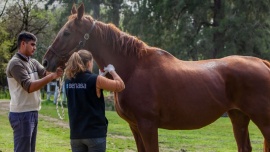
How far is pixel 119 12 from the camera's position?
30.4m

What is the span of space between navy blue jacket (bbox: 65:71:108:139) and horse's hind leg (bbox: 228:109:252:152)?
6.85ft

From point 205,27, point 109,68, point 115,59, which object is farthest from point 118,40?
point 205,27

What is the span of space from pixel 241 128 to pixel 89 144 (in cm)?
231

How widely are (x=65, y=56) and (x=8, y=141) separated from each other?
526 cm

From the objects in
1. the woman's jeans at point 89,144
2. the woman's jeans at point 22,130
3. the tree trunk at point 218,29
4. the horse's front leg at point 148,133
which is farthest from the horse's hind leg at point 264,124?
the tree trunk at point 218,29

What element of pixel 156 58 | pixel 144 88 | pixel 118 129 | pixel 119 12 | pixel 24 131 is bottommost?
pixel 118 129

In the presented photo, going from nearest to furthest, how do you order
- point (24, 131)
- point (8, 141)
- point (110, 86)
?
point (110, 86), point (24, 131), point (8, 141)

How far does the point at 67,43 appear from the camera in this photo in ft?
15.6

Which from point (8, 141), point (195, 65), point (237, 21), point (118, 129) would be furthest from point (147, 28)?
point (195, 65)

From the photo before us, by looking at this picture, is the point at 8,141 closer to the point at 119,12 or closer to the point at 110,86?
the point at 110,86

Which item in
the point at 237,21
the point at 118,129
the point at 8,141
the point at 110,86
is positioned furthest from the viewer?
the point at 237,21

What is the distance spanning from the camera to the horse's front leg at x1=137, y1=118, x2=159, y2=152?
451 cm

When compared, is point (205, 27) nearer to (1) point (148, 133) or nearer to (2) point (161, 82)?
(2) point (161, 82)

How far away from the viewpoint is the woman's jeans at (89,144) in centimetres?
412
